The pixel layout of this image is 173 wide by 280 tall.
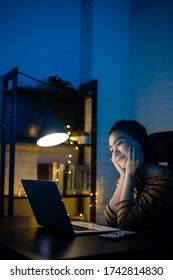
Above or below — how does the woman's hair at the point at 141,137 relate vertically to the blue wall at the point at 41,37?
below

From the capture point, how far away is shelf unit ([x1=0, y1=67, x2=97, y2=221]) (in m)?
3.46

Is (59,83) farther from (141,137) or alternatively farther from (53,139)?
(141,137)

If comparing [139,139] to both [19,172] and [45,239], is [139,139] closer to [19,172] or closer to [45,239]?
[45,239]

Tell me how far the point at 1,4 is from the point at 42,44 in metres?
0.55

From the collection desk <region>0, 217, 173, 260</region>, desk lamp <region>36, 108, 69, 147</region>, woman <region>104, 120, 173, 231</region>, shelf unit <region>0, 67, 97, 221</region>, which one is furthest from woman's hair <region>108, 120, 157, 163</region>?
shelf unit <region>0, 67, 97, 221</region>

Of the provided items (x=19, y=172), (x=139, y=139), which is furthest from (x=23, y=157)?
(x=139, y=139)

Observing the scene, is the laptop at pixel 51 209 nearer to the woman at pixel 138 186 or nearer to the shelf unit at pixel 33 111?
the woman at pixel 138 186

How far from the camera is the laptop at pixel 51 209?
1606 mm

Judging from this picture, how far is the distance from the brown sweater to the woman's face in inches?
9.8

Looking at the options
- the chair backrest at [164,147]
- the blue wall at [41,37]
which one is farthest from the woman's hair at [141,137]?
the blue wall at [41,37]

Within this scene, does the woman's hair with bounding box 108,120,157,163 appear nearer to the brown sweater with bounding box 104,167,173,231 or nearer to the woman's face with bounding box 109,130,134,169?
the woman's face with bounding box 109,130,134,169

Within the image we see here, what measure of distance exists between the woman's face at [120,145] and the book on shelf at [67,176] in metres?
1.65

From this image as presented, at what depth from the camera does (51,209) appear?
1675mm
